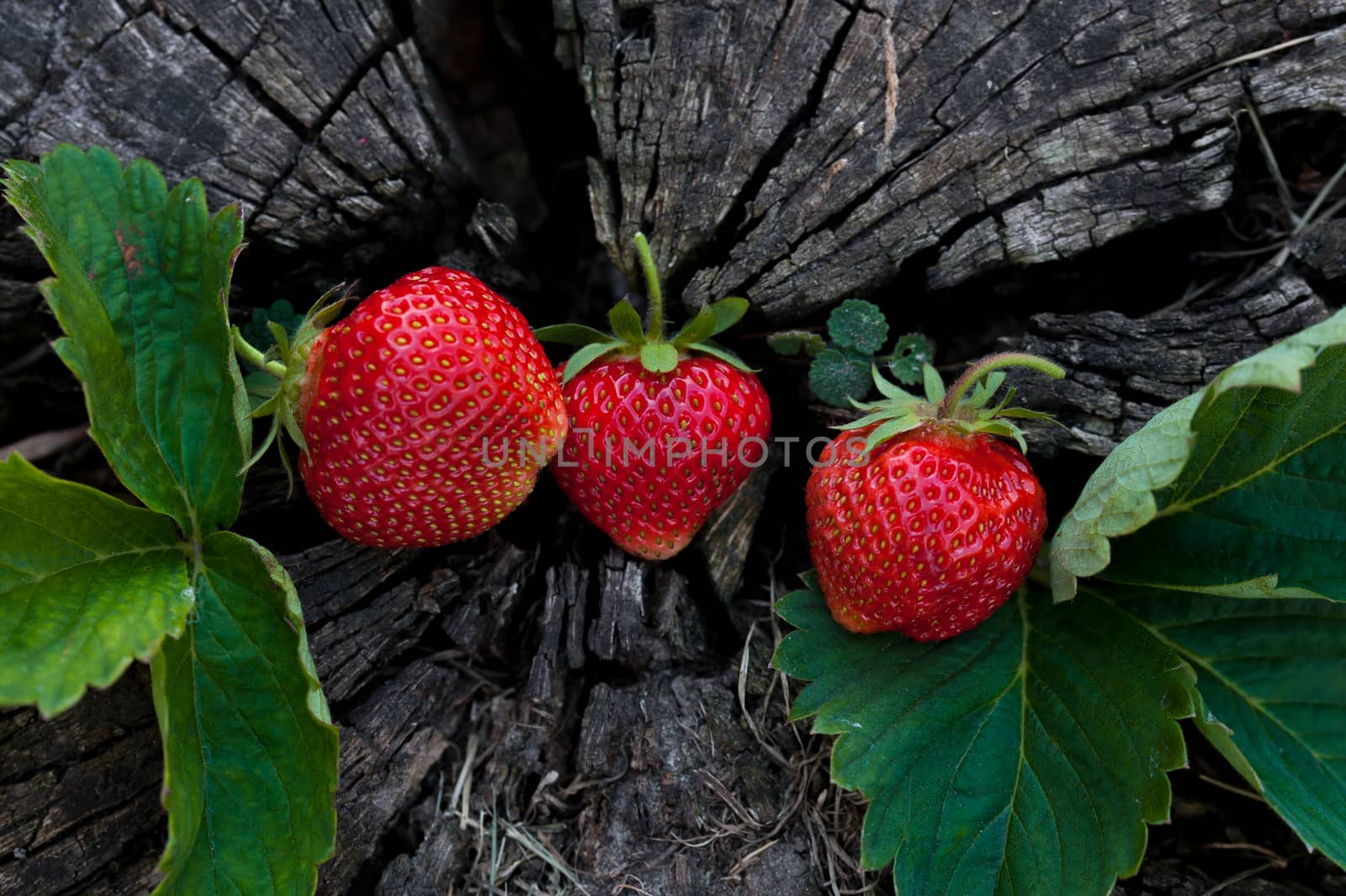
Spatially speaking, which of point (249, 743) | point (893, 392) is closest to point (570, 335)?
point (893, 392)

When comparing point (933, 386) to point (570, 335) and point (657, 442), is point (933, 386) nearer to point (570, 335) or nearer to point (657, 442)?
point (657, 442)

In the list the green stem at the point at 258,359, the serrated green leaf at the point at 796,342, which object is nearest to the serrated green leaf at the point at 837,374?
the serrated green leaf at the point at 796,342

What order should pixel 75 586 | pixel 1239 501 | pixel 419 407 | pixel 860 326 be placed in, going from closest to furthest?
pixel 75 586, pixel 419 407, pixel 1239 501, pixel 860 326

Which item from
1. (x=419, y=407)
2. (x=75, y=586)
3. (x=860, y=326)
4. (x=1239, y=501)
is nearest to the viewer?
(x=75, y=586)

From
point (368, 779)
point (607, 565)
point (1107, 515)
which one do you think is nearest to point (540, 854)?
point (368, 779)

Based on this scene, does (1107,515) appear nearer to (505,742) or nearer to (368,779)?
(505,742)

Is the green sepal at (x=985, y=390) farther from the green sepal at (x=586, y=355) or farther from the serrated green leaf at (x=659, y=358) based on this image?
the green sepal at (x=586, y=355)
